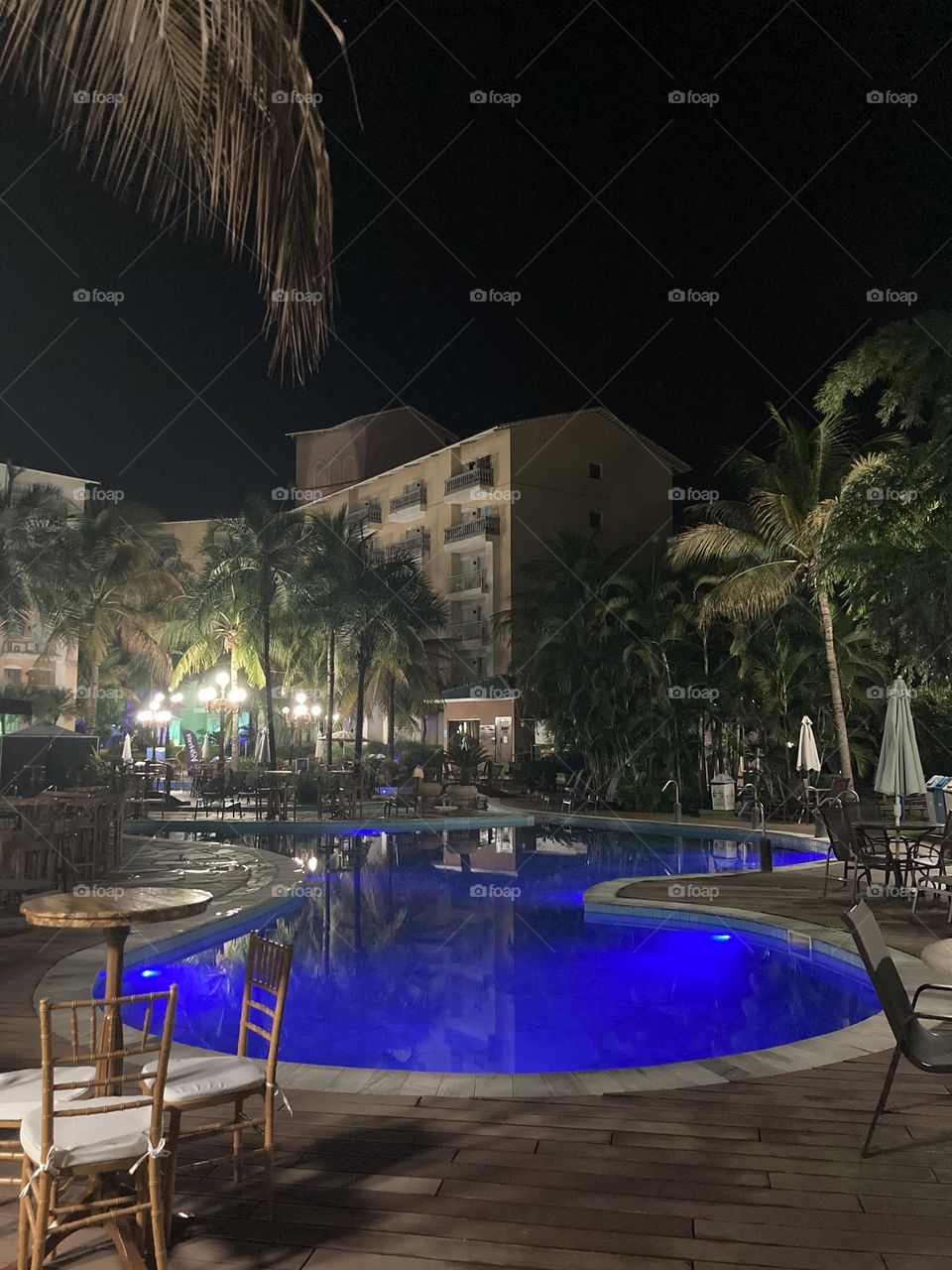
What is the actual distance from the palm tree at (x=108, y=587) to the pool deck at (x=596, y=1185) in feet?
95.9

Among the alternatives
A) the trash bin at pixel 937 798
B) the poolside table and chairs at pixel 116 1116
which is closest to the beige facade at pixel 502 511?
the trash bin at pixel 937 798

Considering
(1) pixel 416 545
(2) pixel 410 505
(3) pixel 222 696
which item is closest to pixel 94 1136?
(3) pixel 222 696

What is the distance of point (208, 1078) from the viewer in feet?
9.86

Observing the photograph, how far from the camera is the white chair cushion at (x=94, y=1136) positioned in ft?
7.70

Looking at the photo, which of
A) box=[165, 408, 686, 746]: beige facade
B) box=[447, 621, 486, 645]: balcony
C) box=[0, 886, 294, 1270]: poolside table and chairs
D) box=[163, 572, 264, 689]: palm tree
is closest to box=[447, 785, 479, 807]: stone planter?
box=[163, 572, 264, 689]: palm tree

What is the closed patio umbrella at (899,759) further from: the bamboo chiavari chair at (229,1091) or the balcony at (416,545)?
the balcony at (416,545)

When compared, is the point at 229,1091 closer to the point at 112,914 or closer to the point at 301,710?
the point at 112,914

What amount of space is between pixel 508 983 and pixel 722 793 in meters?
13.2

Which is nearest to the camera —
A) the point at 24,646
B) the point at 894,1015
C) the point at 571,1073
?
the point at 894,1015

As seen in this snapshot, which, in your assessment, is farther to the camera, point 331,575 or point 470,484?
point 470,484

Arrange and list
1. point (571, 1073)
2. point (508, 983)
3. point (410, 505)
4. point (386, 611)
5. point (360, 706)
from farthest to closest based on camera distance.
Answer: point (410, 505) < point (386, 611) < point (360, 706) < point (508, 983) < point (571, 1073)

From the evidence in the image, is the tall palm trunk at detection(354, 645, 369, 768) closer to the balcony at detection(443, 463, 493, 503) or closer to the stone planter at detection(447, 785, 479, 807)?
the stone planter at detection(447, 785, 479, 807)

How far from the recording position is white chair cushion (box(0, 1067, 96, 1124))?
2736mm

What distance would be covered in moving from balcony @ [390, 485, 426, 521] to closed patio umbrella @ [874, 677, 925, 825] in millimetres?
30229
